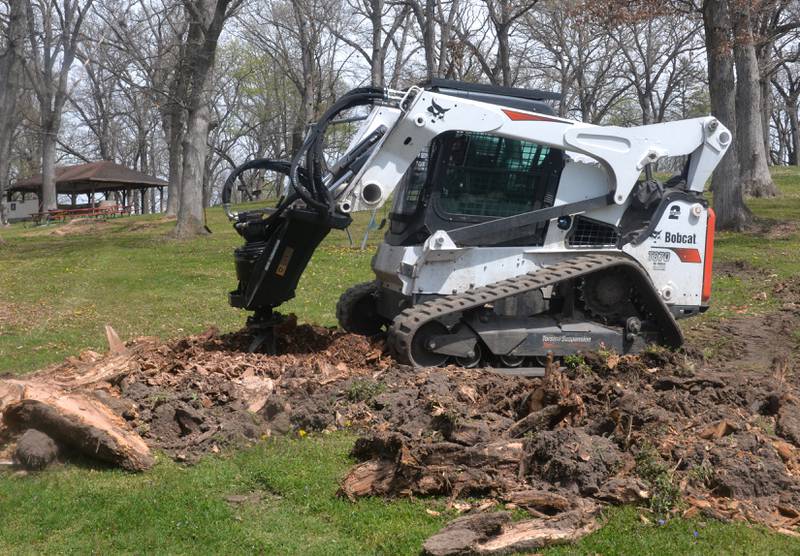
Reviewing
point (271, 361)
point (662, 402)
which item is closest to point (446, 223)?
point (271, 361)

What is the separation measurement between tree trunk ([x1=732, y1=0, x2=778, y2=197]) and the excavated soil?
15362 mm

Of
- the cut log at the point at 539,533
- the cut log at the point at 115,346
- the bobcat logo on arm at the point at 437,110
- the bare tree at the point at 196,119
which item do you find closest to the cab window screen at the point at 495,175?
the bobcat logo on arm at the point at 437,110

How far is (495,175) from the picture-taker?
340 inches

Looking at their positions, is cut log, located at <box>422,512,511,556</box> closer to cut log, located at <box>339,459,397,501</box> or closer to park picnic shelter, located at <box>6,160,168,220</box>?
cut log, located at <box>339,459,397,501</box>

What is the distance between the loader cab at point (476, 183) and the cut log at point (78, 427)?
364cm

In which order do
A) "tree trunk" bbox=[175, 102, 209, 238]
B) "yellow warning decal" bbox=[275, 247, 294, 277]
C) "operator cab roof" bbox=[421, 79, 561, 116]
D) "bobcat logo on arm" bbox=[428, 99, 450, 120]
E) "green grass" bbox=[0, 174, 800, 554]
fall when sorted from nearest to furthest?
"green grass" bbox=[0, 174, 800, 554] → "bobcat logo on arm" bbox=[428, 99, 450, 120] → "yellow warning decal" bbox=[275, 247, 294, 277] → "operator cab roof" bbox=[421, 79, 561, 116] → "tree trunk" bbox=[175, 102, 209, 238]

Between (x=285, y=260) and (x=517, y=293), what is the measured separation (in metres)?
2.27

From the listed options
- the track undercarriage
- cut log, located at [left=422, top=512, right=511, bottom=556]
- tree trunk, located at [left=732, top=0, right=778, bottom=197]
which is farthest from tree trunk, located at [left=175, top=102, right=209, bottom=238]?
cut log, located at [left=422, top=512, right=511, bottom=556]

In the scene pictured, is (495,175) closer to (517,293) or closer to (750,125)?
(517,293)

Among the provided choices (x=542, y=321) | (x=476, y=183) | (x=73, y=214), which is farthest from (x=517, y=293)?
(x=73, y=214)

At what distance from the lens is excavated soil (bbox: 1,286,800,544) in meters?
5.16

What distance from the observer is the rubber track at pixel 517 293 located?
7.77 m

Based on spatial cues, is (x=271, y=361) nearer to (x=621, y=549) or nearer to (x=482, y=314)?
(x=482, y=314)

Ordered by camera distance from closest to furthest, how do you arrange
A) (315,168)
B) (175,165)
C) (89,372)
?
(89,372)
(315,168)
(175,165)
